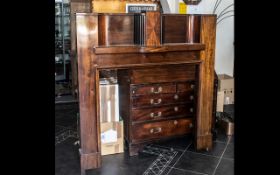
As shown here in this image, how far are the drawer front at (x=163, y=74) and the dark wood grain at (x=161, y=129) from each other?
17.4 inches

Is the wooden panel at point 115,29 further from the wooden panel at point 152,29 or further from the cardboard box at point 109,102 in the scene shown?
the cardboard box at point 109,102

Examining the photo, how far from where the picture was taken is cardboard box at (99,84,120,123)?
2.84 metres

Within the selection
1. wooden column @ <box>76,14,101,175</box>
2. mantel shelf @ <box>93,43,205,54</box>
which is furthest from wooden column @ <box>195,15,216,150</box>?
wooden column @ <box>76,14,101,175</box>

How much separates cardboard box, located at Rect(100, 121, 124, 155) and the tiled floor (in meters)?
0.06

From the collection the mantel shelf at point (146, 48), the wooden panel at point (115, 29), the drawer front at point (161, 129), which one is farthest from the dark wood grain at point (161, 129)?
the wooden panel at point (115, 29)

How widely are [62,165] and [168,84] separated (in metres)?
1.31

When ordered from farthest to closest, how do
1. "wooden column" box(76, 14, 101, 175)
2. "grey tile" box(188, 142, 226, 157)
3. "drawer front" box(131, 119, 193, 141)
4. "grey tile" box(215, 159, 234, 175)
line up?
"grey tile" box(188, 142, 226, 157) → "drawer front" box(131, 119, 193, 141) → "grey tile" box(215, 159, 234, 175) → "wooden column" box(76, 14, 101, 175)

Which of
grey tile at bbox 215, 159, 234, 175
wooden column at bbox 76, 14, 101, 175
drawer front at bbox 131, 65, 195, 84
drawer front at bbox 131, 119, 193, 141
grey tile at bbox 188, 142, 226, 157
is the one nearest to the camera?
wooden column at bbox 76, 14, 101, 175

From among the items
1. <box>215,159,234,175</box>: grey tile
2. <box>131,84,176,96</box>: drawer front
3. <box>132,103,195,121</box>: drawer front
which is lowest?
<box>215,159,234,175</box>: grey tile

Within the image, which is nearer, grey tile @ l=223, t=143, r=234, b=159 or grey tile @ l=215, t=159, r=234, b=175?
grey tile @ l=215, t=159, r=234, b=175

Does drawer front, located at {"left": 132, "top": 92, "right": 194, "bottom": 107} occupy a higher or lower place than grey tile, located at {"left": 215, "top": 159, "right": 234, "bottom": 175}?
higher

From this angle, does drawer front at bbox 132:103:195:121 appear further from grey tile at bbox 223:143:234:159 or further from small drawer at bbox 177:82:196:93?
grey tile at bbox 223:143:234:159
